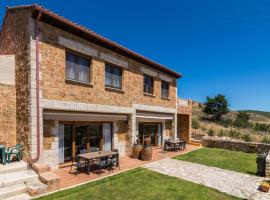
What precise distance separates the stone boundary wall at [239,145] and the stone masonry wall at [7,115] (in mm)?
16771

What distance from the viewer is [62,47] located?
364 inches

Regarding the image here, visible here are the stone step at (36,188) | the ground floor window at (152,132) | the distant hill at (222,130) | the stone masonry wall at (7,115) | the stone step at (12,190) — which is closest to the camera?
the stone step at (12,190)

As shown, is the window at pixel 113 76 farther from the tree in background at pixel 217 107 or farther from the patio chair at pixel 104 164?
the tree in background at pixel 217 107

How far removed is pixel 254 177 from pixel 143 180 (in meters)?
5.54

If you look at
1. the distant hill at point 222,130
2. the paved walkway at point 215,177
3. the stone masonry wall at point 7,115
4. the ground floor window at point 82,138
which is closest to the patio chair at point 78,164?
the ground floor window at point 82,138

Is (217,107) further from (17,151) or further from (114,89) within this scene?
(17,151)

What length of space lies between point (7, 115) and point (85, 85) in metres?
3.82

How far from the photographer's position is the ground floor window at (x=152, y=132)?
1579cm

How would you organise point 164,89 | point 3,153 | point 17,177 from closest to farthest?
point 17,177 → point 3,153 → point 164,89

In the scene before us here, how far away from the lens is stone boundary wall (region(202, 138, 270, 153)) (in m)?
16.2

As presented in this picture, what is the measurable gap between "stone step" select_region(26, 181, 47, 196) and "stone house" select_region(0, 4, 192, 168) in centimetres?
131

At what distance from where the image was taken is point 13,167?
7.39 meters

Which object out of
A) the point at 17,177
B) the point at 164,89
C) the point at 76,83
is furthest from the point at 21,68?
the point at 164,89

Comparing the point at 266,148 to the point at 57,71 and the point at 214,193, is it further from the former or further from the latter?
the point at 57,71
